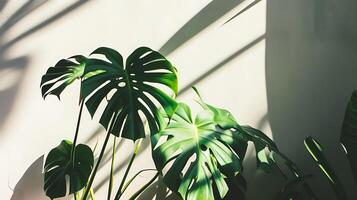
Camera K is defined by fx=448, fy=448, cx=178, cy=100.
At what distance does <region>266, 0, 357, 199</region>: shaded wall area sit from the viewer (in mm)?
1687

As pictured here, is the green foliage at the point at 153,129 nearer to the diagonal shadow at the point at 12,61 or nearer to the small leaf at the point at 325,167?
the small leaf at the point at 325,167

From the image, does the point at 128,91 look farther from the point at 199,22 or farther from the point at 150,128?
the point at 199,22

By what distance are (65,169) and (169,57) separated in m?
0.52

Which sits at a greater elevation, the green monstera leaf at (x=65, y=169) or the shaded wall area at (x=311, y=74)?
the green monstera leaf at (x=65, y=169)

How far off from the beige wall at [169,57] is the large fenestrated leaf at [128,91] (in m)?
0.34

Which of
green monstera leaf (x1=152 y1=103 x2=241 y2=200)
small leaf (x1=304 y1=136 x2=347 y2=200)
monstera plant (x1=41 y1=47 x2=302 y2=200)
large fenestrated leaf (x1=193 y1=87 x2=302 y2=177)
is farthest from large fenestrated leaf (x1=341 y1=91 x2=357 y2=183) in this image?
green monstera leaf (x1=152 y1=103 x2=241 y2=200)

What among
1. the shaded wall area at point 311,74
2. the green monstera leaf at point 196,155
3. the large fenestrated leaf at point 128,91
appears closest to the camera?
the large fenestrated leaf at point 128,91

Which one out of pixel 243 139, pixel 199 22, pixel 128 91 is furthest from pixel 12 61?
pixel 243 139

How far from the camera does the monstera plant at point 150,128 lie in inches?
41.1

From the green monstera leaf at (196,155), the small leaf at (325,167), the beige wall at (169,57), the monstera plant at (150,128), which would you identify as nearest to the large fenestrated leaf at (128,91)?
the monstera plant at (150,128)

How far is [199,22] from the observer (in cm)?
157

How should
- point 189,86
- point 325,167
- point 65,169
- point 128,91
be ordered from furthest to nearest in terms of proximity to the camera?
point 189,86 → point 325,167 → point 65,169 → point 128,91

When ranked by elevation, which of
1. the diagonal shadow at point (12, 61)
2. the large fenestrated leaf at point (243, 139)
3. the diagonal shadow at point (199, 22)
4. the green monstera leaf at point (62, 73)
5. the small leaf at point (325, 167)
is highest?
the diagonal shadow at point (12, 61)

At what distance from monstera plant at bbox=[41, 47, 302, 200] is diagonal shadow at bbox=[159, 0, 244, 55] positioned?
0.97 ft
